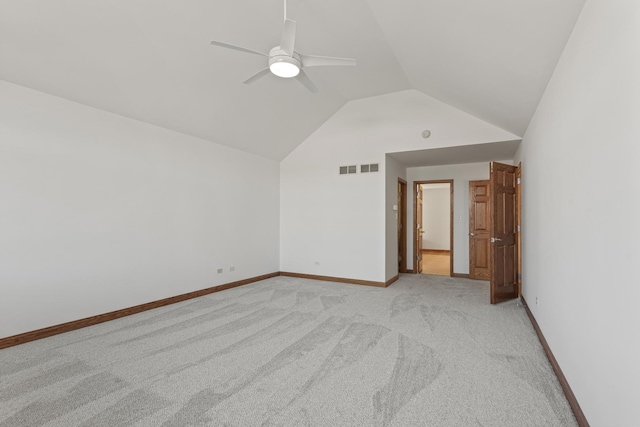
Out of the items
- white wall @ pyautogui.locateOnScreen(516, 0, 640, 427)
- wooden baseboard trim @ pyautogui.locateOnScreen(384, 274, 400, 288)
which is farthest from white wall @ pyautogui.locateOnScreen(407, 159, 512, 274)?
white wall @ pyautogui.locateOnScreen(516, 0, 640, 427)

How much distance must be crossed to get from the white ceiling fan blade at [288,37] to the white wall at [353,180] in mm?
3527

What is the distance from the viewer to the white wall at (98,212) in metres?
3.09

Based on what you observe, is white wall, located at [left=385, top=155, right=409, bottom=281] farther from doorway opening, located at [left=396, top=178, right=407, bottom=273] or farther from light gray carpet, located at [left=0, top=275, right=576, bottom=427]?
light gray carpet, located at [left=0, top=275, right=576, bottom=427]

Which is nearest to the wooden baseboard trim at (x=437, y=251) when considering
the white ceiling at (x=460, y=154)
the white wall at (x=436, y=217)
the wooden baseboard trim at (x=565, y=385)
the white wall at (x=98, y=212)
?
the white wall at (x=436, y=217)

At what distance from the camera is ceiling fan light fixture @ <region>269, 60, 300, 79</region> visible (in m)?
2.51

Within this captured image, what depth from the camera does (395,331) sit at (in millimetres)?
3443

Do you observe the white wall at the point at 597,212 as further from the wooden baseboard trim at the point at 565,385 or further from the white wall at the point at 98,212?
the white wall at the point at 98,212

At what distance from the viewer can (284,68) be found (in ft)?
8.47

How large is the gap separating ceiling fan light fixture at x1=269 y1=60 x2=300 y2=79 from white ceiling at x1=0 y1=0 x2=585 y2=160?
1.00 metres

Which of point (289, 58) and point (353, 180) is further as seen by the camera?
point (353, 180)

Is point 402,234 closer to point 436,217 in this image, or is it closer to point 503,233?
point 503,233

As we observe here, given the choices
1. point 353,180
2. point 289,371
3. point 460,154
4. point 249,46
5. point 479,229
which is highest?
point 249,46

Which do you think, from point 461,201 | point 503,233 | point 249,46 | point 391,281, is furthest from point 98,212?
point 461,201

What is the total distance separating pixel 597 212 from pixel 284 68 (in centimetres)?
243
